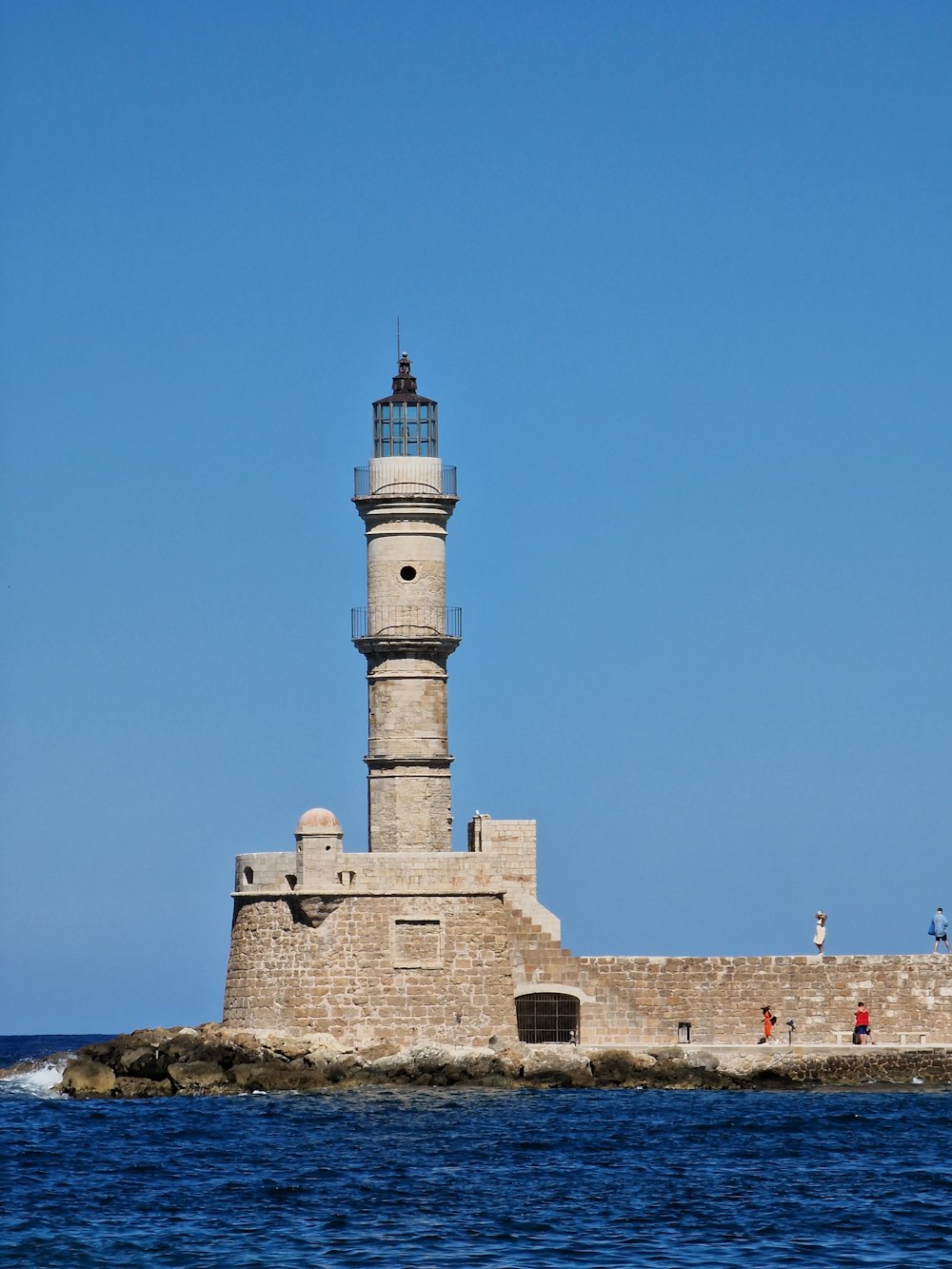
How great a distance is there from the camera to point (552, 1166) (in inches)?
1089

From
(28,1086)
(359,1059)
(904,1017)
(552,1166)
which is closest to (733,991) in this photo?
(904,1017)

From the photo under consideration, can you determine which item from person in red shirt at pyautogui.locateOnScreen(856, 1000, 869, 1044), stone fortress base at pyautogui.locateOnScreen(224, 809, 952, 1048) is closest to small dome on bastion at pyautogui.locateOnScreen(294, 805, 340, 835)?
stone fortress base at pyautogui.locateOnScreen(224, 809, 952, 1048)

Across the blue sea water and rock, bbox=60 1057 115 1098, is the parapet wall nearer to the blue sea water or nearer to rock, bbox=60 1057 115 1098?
the blue sea water

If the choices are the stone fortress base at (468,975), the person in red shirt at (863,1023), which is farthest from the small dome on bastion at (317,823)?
the person in red shirt at (863,1023)

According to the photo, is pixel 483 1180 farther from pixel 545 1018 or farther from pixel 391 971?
pixel 545 1018

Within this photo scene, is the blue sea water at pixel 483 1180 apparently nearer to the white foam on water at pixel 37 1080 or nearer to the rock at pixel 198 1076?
the rock at pixel 198 1076

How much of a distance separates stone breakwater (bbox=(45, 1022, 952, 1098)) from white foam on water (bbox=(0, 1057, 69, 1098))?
354 cm

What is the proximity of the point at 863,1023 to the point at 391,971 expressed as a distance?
21.4 ft

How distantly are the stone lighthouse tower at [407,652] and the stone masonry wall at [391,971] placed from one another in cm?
297

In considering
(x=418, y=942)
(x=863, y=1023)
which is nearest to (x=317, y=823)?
(x=418, y=942)

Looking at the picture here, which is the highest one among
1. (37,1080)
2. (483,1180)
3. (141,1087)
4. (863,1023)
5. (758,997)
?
(758,997)

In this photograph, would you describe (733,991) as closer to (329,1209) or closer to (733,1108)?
(733,1108)

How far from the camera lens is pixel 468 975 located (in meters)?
35.2

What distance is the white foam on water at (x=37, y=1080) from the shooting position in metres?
38.5
